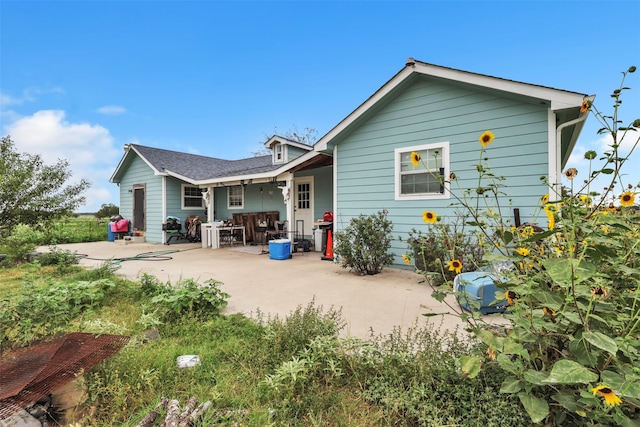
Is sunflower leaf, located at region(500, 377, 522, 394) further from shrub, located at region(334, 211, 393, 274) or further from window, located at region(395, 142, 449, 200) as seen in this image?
window, located at region(395, 142, 449, 200)

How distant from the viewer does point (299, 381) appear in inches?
74.5

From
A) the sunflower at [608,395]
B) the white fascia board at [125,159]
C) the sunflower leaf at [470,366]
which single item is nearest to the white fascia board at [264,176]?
the white fascia board at [125,159]

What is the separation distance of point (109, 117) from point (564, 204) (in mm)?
15035

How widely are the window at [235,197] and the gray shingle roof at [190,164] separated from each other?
754mm

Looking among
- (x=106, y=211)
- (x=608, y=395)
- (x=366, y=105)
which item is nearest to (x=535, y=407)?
(x=608, y=395)

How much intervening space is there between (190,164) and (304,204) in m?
6.93

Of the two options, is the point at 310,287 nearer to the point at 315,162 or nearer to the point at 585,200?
the point at 585,200

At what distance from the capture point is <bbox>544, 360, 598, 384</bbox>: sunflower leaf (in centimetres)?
108

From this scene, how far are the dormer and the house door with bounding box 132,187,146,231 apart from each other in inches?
248

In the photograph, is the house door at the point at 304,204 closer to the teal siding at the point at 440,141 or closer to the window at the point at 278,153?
the window at the point at 278,153

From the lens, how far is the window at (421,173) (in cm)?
562

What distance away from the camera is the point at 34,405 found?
1792mm

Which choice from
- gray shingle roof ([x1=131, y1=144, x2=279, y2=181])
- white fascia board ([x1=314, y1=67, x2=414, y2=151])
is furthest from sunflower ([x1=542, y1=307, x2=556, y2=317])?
gray shingle roof ([x1=131, y1=144, x2=279, y2=181])

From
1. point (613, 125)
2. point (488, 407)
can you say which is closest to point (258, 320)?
point (488, 407)
